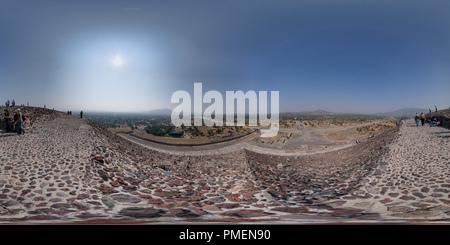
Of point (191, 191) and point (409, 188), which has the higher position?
point (409, 188)

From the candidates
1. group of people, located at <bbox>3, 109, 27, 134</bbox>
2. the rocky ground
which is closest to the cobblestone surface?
the rocky ground

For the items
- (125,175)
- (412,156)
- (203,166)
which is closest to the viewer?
(125,175)

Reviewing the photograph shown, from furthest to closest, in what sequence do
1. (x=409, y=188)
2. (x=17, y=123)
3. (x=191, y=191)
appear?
(x=17, y=123) < (x=191, y=191) < (x=409, y=188)

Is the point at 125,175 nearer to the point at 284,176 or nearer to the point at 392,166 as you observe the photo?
the point at 284,176

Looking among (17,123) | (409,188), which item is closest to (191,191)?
(409,188)

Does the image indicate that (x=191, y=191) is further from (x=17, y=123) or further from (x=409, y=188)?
(x=17, y=123)

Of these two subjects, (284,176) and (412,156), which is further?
(284,176)
